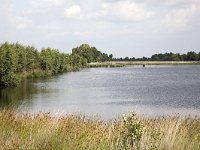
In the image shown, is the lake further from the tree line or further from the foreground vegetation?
the foreground vegetation

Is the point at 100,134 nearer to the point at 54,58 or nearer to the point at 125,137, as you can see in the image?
the point at 125,137

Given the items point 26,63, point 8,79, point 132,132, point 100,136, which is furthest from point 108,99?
point 26,63

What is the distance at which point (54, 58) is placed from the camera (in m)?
120

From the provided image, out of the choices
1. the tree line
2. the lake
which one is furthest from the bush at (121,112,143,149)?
the tree line

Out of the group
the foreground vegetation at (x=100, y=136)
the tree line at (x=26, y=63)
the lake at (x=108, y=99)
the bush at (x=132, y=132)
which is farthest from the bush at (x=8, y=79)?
the bush at (x=132, y=132)

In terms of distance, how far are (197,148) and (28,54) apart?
90.1 m

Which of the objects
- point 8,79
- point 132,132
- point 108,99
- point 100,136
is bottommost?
point 108,99

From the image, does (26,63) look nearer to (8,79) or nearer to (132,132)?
(8,79)

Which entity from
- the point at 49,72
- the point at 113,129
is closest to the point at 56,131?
the point at 113,129

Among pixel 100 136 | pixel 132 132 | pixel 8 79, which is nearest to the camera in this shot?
pixel 132 132

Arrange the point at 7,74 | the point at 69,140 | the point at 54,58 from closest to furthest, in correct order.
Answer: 1. the point at 69,140
2. the point at 7,74
3. the point at 54,58

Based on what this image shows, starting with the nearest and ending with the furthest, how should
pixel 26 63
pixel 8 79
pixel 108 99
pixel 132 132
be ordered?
pixel 132 132 → pixel 108 99 → pixel 8 79 → pixel 26 63

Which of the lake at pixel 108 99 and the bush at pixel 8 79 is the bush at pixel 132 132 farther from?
the bush at pixel 8 79

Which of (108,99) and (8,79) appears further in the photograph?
(8,79)
